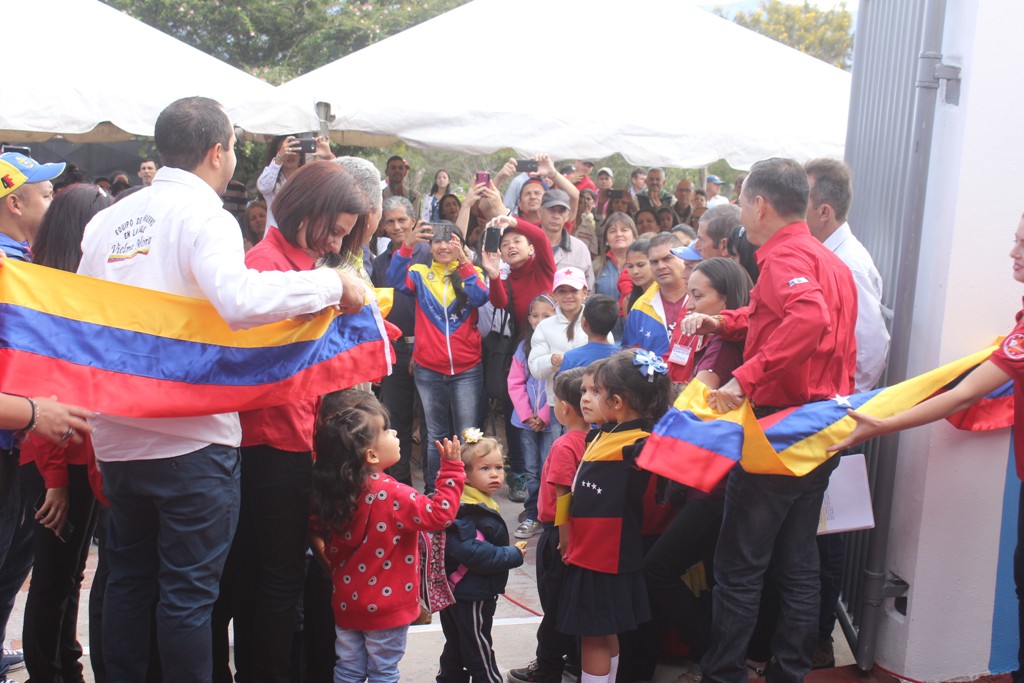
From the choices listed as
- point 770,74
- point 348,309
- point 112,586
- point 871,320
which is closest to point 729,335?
point 871,320

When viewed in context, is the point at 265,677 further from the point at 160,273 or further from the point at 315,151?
the point at 315,151

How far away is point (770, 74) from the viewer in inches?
319

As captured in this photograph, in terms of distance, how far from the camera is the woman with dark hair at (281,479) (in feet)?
10.6

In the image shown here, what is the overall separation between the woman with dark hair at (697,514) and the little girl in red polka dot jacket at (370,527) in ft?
3.51

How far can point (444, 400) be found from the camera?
22.1 feet

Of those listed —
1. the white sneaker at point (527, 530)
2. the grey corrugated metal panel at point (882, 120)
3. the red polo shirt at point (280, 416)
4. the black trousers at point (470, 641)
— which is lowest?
the white sneaker at point (527, 530)

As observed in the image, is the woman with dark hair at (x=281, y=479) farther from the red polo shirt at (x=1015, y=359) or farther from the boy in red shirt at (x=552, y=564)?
the red polo shirt at (x=1015, y=359)

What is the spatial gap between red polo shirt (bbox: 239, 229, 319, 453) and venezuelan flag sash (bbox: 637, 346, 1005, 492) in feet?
3.87

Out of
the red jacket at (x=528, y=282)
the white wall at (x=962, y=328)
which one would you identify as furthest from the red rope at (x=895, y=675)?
the red jacket at (x=528, y=282)

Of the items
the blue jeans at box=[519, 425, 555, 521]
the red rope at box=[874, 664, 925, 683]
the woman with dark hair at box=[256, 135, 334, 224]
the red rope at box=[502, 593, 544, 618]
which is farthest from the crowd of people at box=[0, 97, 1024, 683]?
the woman with dark hair at box=[256, 135, 334, 224]

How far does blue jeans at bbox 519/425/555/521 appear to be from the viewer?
6316 millimetres

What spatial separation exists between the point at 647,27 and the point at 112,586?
6588mm

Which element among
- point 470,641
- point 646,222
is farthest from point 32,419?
point 646,222

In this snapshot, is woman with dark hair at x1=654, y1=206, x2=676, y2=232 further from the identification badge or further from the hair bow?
the hair bow
